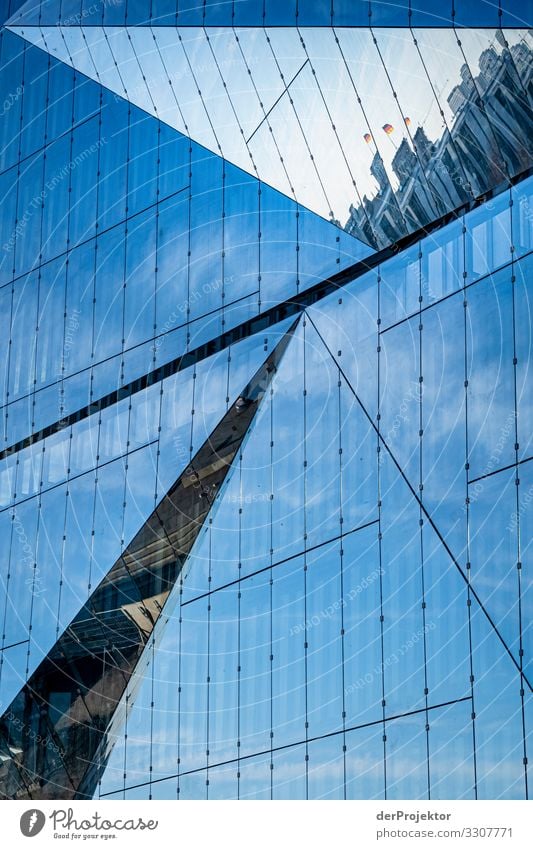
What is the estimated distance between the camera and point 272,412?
61.6 feet

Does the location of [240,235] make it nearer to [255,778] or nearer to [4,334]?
[4,334]

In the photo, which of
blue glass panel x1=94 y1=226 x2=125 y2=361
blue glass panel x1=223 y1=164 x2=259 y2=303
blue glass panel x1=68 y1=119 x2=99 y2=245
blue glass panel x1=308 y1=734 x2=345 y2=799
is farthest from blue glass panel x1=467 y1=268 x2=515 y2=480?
blue glass panel x1=68 y1=119 x2=99 y2=245

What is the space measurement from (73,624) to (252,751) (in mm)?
4859

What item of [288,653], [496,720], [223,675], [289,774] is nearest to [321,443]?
[288,653]

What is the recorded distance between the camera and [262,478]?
732 inches

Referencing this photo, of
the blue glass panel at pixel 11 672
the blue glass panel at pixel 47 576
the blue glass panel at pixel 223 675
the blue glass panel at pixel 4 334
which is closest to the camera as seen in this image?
the blue glass panel at pixel 223 675

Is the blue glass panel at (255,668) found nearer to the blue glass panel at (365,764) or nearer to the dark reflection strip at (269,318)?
the blue glass panel at (365,764)

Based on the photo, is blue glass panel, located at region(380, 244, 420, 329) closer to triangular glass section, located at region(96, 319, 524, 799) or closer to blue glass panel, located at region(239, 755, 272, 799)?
triangular glass section, located at region(96, 319, 524, 799)

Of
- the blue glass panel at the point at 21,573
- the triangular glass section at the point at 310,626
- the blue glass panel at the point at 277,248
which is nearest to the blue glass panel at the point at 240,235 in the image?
the blue glass panel at the point at 277,248

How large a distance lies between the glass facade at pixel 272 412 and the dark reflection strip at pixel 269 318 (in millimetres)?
49

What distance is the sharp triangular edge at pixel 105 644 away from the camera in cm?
1941

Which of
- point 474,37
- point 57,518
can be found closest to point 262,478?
point 57,518

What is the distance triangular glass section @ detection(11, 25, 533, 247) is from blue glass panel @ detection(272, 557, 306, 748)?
4.75 meters
